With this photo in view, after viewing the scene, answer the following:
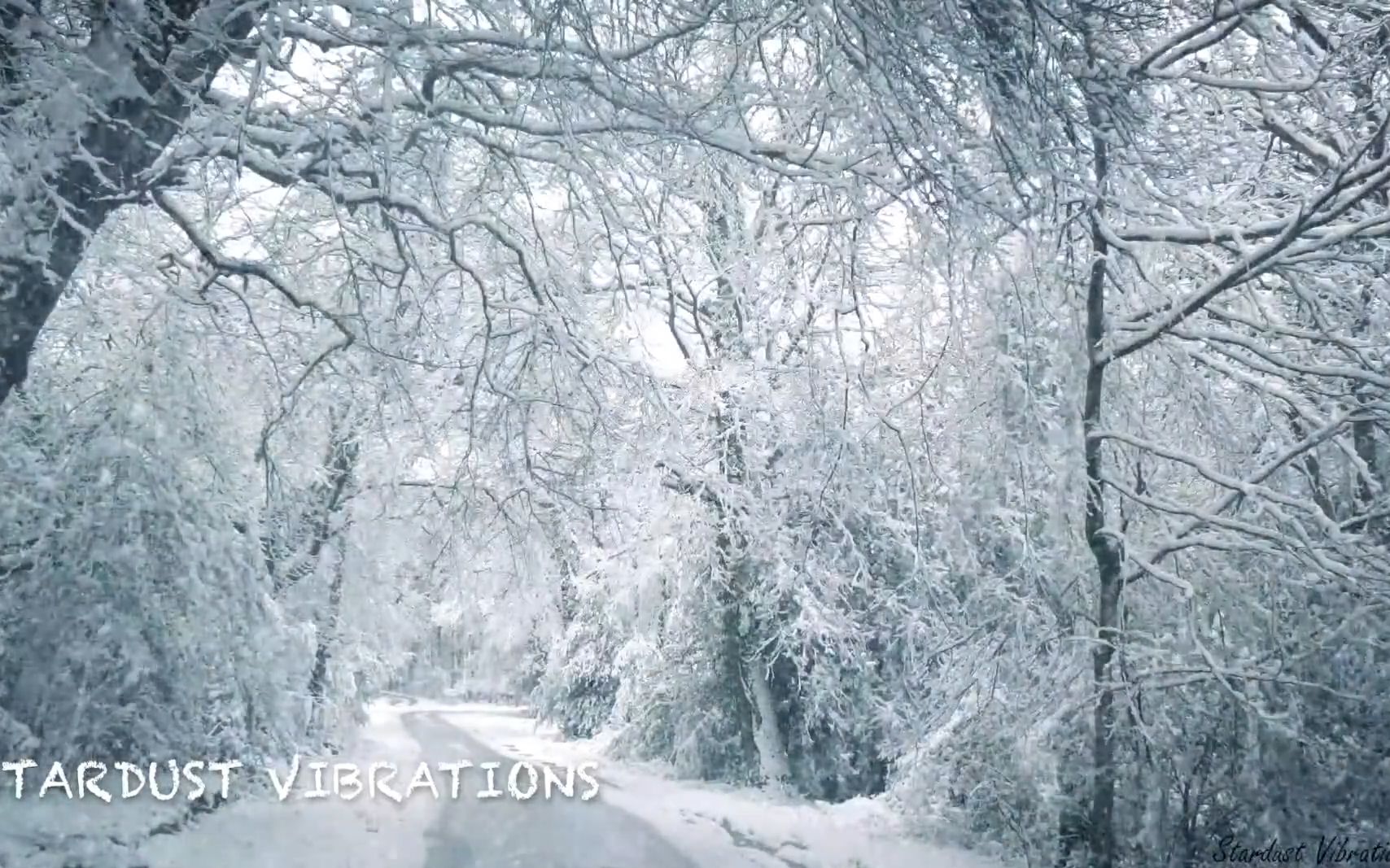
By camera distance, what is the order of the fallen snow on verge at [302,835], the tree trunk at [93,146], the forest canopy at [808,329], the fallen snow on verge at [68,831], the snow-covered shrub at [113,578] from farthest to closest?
the fallen snow on verge at [302,835] → the snow-covered shrub at [113,578] → the fallen snow on verge at [68,831] → the forest canopy at [808,329] → the tree trunk at [93,146]

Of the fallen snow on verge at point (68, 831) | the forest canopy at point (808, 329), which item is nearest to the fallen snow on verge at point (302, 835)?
the fallen snow on verge at point (68, 831)

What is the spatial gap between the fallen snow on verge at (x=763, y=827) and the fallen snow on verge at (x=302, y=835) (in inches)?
105

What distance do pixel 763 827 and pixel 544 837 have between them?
2464 millimetres

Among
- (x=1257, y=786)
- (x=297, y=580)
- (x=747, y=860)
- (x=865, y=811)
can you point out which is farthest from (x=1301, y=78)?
(x=297, y=580)

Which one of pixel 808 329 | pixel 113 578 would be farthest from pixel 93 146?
pixel 113 578

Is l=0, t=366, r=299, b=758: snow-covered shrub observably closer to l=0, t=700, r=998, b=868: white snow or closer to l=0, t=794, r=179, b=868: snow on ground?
l=0, t=794, r=179, b=868: snow on ground

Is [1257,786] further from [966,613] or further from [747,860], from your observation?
[747,860]

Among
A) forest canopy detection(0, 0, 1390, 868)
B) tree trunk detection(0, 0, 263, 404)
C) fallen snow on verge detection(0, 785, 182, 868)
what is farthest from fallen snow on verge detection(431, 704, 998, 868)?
tree trunk detection(0, 0, 263, 404)

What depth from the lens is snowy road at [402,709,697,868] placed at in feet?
30.5

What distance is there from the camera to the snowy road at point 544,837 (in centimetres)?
929

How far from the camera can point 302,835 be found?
10.2 metres

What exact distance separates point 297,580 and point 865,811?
30.2 ft

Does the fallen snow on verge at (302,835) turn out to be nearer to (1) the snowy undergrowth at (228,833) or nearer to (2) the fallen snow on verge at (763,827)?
(1) the snowy undergrowth at (228,833)

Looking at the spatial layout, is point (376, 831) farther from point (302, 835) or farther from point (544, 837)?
point (544, 837)
